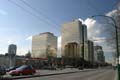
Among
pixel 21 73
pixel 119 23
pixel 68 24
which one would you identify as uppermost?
pixel 68 24

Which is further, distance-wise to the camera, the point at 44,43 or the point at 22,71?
the point at 44,43

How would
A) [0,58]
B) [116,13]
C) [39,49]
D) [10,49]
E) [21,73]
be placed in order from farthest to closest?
[10,49] → [39,49] → [0,58] → [21,73] → [116,13]

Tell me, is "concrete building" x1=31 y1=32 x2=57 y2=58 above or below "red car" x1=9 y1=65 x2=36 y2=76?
above

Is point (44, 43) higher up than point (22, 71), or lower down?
higher up

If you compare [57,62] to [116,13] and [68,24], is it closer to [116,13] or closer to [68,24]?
[68,24]

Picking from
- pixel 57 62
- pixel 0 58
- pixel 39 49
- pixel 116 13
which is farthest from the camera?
pixel 39 49

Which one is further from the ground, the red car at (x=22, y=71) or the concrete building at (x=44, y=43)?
the concrete building at (x=44, y=43)

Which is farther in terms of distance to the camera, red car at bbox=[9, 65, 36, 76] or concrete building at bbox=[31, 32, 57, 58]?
concrete building at bbox=[31, 32, 57, 58]

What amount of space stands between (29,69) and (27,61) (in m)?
52.4

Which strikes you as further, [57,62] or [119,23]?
[57,62]

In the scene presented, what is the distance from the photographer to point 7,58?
82688mm

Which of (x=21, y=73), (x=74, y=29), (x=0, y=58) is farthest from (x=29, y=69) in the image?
(x=0, y=58)

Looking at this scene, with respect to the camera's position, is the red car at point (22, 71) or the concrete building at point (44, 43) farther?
the concrete building at point (44, 43)

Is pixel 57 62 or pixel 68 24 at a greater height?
pixel 68 24
